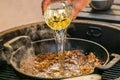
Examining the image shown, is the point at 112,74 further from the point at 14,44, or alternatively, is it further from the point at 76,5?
the point at 14,44

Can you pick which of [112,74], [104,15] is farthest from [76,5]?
[104,15]

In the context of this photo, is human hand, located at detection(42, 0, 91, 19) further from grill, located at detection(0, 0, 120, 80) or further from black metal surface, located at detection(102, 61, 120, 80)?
black metal surface, located at detection(102, 61, 120, 80)

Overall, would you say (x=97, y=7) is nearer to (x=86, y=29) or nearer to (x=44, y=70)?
(x=86, y=29)

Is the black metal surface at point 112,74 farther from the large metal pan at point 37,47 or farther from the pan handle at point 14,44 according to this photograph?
the pan handle at point 14,44

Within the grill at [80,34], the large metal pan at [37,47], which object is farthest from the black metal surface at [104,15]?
the large metal pan at [37,47]

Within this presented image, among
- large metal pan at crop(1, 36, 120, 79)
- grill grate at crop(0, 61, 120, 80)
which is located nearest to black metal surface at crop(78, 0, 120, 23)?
large metal pan at crop(1, 36, 120, 79)

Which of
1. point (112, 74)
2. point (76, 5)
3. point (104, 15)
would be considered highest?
point (76, 5)
